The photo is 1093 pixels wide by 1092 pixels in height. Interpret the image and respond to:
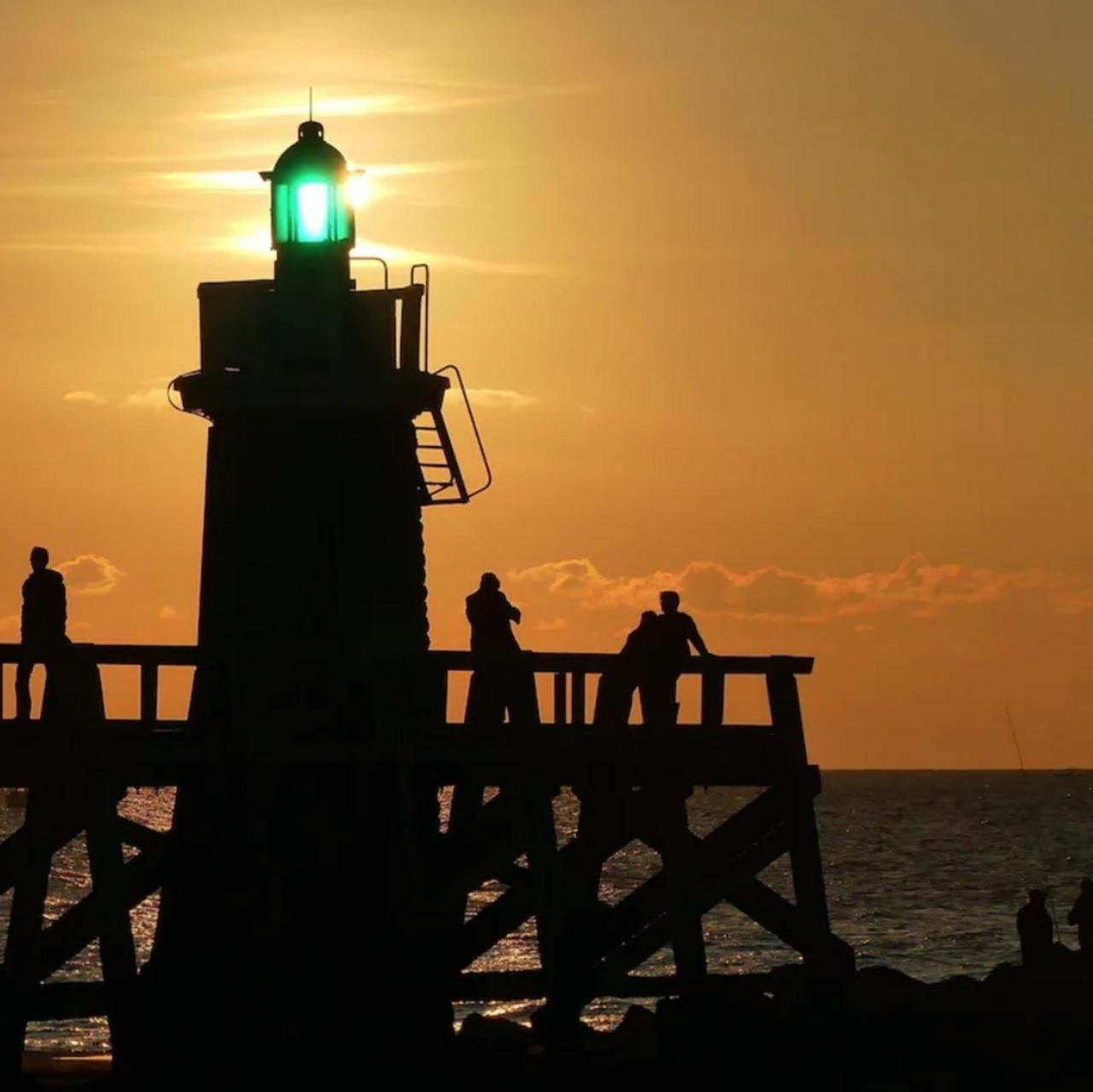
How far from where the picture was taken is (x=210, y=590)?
24359 mm

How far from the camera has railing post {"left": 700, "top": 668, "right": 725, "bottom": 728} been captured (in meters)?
23.1

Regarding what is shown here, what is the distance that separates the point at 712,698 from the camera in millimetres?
23141

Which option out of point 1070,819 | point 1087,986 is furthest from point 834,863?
Answer: point 1087,986

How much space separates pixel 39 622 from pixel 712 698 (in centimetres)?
604

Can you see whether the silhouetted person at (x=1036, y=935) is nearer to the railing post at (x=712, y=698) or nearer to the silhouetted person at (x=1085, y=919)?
the silhouetted person at (x=1085, y=919)

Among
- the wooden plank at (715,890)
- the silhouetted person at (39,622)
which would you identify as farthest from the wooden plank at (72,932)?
the wooden plank at (715,890)

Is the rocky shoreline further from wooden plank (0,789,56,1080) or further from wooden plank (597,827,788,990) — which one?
wooden plank (0,789,56,1080)

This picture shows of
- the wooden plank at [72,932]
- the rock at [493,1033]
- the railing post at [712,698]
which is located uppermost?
the railing post at [712,698]

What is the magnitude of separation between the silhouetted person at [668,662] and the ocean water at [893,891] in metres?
19.2

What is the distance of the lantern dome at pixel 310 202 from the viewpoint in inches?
976

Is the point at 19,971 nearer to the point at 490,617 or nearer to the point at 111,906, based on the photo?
the point at 111,906

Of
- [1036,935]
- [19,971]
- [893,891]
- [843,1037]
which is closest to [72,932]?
[19,971]

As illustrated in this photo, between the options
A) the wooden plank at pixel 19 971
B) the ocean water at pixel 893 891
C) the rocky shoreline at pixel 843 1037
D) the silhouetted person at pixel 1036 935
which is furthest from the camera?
the ocean water at pixel 893 891

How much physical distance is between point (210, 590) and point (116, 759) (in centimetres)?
284
